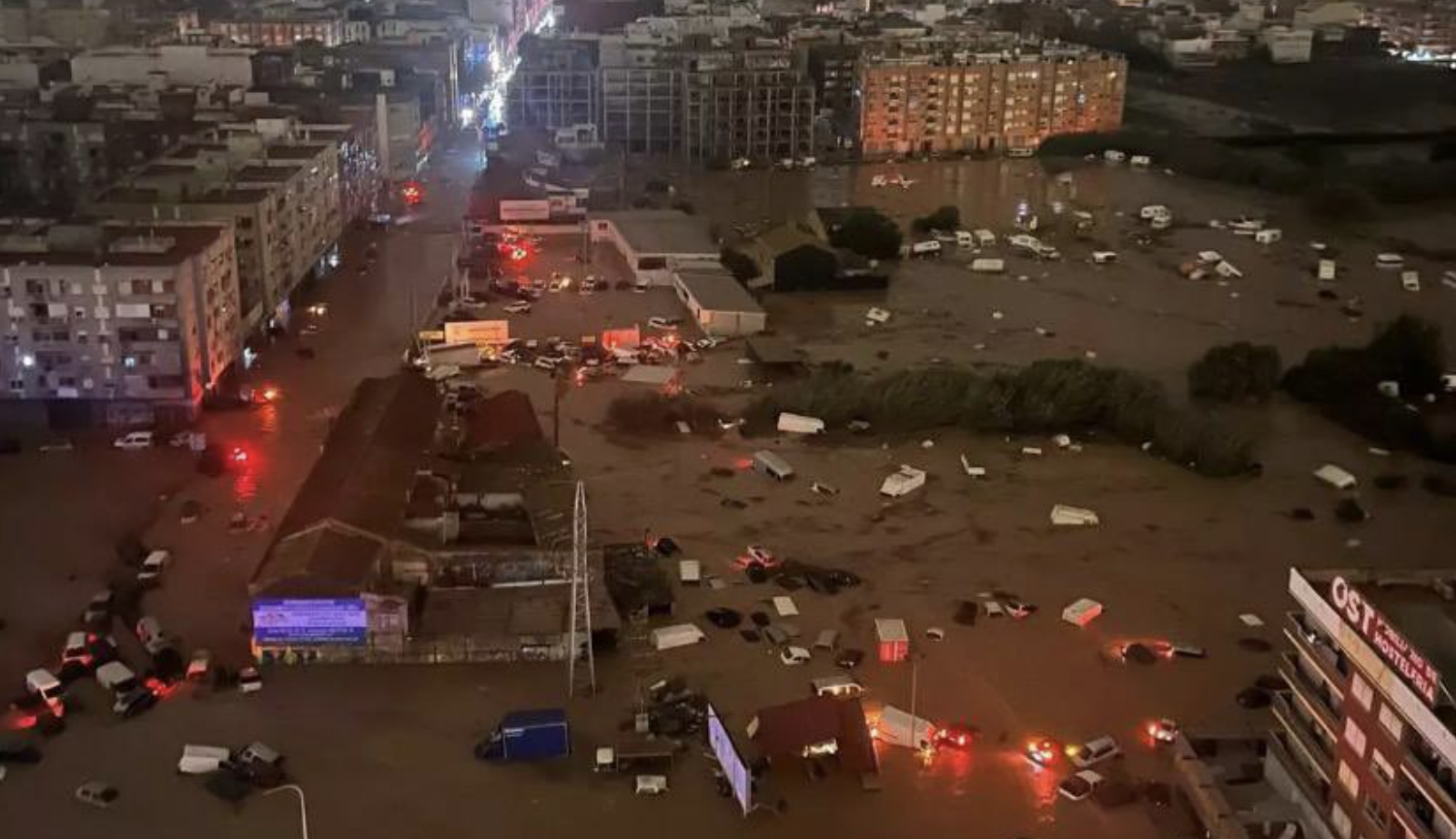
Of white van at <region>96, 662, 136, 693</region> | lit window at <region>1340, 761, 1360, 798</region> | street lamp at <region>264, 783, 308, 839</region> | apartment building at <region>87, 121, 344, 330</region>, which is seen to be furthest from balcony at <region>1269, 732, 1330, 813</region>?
apartment building at <region>87, 121, 344, 330</region>

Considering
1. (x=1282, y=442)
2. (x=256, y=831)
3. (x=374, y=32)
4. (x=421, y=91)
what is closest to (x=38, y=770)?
(x=256, y=831)

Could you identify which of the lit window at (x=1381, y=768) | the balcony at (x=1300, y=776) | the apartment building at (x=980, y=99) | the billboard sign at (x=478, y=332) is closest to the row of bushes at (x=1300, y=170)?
the apartment building at (x=980, y=99)

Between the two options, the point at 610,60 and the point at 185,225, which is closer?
the point at 185,225

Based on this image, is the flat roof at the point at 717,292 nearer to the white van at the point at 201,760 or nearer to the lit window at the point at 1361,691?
the white van at the point at 201,760

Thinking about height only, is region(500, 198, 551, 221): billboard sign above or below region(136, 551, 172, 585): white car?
above

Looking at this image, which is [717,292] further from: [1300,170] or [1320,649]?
[1300,170]

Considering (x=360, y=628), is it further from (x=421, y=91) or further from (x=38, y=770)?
(x=421, y=91)

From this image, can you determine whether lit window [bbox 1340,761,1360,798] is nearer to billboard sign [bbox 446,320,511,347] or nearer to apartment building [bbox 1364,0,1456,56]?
billboard sign [bbox 446,320,511,347]
